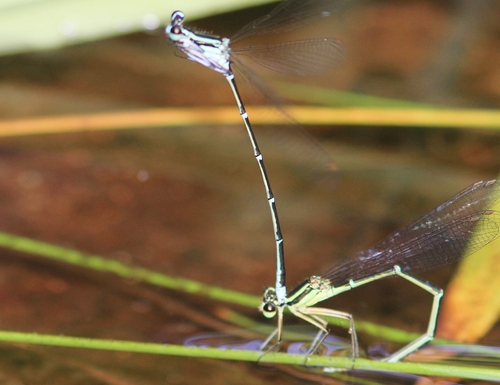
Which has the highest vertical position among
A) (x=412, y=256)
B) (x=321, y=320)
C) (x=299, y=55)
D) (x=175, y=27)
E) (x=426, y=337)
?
(x=299, y=55)

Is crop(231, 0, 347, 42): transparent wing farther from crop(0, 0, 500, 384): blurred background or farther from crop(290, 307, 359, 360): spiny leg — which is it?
crop(290, 307, 359, 360): spiny leg

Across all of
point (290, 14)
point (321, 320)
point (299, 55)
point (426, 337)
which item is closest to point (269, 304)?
point (321, 320)

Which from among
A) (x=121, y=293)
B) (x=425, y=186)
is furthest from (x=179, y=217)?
(x=425, y=186)

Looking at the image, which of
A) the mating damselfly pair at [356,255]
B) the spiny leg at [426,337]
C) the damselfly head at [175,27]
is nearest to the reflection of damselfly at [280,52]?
the mating damselfly pair at [356,255]

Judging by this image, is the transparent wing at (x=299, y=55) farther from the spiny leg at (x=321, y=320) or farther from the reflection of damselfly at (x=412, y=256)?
the spiny leg at (x=321, y=320)

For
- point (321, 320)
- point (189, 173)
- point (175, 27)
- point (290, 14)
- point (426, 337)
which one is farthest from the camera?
point (189, 173)

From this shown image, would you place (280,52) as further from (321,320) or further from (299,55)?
(321,320)

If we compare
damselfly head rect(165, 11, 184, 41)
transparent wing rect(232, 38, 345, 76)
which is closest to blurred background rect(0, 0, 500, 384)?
transparent wing rect(232, 38, 345, 76)
